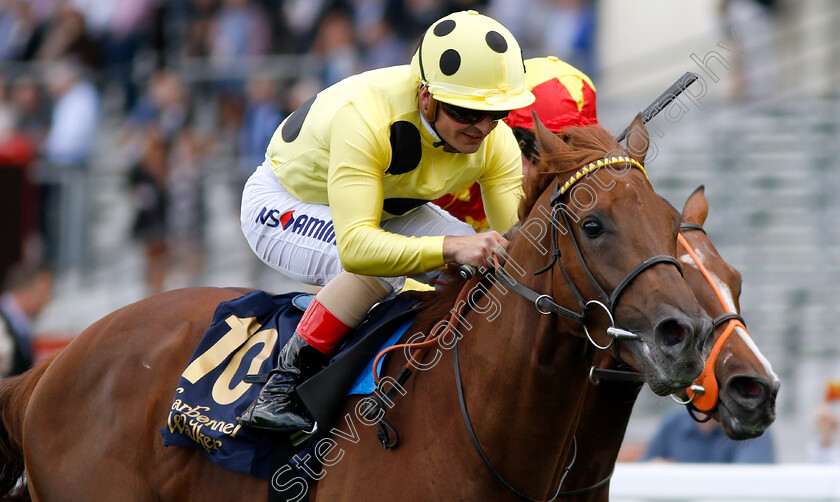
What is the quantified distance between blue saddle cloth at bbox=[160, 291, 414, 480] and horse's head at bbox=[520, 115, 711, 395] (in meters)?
0.81

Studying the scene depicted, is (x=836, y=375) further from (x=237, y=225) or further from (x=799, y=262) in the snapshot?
(x=237, y=225)

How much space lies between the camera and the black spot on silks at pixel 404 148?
344 centimetres

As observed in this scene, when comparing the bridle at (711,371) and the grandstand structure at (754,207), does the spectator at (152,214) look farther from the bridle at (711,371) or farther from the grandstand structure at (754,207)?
the bridle at (711,371)

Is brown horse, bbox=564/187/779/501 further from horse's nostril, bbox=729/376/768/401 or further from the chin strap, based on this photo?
the chin strap

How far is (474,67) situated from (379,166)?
1.46 ft

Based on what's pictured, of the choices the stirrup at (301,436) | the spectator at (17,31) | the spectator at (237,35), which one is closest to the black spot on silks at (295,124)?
the stirrup at (301,436)

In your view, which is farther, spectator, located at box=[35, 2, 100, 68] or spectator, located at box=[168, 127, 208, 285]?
spectator, located at box=[35, 2, 100, 68]

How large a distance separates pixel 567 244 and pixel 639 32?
26.0 ft

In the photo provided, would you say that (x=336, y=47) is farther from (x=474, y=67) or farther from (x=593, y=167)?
(x=593, y=167)

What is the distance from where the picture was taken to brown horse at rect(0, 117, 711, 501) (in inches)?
108

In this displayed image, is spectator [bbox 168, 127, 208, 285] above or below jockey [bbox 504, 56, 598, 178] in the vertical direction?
below

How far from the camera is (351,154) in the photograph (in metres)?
3.29

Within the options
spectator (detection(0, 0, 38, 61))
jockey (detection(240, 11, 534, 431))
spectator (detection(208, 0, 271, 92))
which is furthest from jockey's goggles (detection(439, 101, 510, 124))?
spectator (detection(0, 0, 38, 61))

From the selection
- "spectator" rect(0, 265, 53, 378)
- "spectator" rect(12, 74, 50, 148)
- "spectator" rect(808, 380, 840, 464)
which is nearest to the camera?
"spectator" rect(808, 380, 840, 464)
